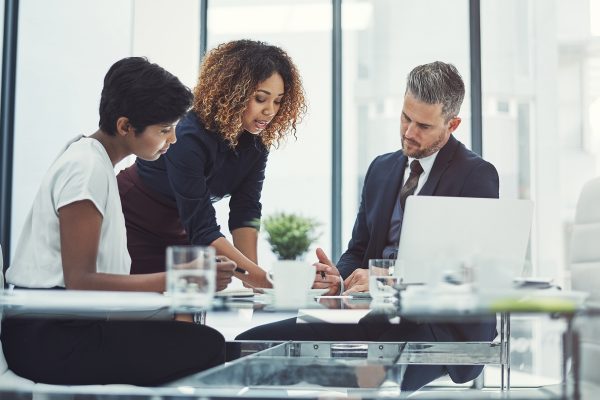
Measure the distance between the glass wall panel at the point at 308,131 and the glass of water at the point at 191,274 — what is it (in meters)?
3.45

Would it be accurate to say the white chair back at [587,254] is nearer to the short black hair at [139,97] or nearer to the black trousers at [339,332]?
the black trousers at [339,332]

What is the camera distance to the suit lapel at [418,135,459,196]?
2.66m

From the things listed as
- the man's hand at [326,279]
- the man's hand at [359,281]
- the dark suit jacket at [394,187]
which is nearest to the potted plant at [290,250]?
the man's hand at [326,279]

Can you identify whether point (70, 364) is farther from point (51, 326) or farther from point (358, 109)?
point (358, 109)

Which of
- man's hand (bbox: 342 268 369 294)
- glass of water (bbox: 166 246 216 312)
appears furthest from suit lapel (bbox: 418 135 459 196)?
glass of water (bbox: 166 246 216 312)

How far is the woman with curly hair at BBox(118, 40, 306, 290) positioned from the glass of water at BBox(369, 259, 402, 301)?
841mm

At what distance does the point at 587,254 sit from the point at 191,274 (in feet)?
4.15

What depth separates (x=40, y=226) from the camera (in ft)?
5.94

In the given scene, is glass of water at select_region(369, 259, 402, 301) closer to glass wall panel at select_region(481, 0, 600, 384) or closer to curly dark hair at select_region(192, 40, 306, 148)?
curly dark hair at select_region(192, 40, 306, 148)

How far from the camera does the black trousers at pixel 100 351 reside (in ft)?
5.80

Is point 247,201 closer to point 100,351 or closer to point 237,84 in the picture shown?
point 237,84

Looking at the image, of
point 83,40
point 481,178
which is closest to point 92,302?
point 481,178

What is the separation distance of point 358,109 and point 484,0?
3.43 ft

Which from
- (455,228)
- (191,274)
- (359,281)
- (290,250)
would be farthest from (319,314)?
(359,281)
